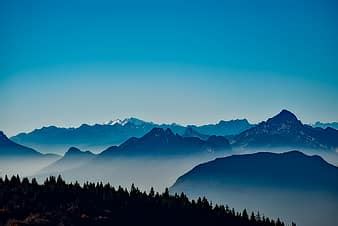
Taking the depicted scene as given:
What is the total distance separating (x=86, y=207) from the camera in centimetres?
17375

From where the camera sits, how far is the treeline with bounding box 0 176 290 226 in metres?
164

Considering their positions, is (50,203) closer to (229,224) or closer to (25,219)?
(25,219)

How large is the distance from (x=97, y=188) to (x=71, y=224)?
3334 centimetres

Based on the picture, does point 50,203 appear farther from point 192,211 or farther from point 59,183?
point 192,211

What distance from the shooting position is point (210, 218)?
646 feet

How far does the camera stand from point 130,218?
174m

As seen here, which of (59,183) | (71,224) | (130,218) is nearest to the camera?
(71,224)

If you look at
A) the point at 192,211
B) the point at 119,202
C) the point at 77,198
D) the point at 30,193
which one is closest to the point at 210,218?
the point at 192,211

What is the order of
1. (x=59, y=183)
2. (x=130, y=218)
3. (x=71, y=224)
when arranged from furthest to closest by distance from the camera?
(x=59, y=183) → (x=130, y=218) → (x=71, y=224)

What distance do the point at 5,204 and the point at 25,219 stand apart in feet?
42.0

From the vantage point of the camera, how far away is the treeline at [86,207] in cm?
16388

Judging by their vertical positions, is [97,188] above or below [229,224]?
above

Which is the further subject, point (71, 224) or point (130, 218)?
point (130, 218)

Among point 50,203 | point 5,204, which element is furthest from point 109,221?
point 5,204
